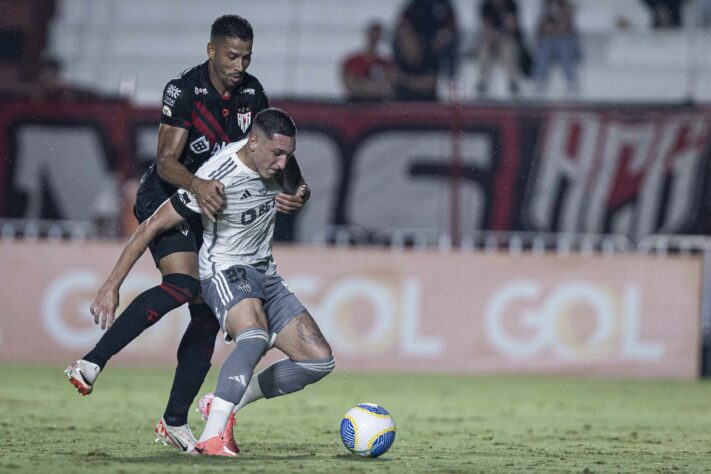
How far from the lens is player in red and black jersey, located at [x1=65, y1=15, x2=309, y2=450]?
653 cm

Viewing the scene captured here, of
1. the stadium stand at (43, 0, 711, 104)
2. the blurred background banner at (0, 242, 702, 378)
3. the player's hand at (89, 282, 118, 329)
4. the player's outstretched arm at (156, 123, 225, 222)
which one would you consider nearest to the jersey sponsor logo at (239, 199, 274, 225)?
the player's outstretched arm at (156, 123, 225, 222)

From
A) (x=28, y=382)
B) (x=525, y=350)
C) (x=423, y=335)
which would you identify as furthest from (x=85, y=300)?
(x=525, y=350)

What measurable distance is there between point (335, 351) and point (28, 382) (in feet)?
10.2

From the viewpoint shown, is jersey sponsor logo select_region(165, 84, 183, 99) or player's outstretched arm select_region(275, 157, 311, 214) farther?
jersey sponsor logo select_region(165, 84, 183, 99)

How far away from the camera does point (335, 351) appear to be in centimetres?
1273

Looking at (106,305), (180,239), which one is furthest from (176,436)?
(180,239)

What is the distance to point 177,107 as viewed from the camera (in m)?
6.68

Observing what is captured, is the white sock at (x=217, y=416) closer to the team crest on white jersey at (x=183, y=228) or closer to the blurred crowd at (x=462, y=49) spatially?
the team crest on white jersey at (x=183, y=228)

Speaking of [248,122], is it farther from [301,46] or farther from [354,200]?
[301,46]

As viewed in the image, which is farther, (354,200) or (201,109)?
(354,200)

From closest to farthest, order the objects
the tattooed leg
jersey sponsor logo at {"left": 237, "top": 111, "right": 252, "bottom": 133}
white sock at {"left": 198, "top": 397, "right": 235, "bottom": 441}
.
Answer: white sock at {"left": 198, "top": 397, "right": 235, "bottom": 441} → the tattooed leg → jersey sponsor logo at {"left": 237, "top": 111, "right": 252, "bottom": 133}

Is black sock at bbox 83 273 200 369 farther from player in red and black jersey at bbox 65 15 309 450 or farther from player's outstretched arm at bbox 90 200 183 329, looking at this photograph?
player's outstretched arm at bbox 90 200 183 329

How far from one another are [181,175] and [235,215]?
35 cm

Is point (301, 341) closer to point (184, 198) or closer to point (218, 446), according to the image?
point (218, 446)
